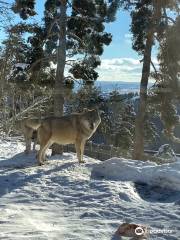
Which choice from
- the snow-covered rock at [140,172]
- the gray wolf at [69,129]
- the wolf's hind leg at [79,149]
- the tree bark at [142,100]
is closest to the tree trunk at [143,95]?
the tree bark at [142,100]

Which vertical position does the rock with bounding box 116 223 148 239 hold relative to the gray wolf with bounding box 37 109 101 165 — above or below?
below

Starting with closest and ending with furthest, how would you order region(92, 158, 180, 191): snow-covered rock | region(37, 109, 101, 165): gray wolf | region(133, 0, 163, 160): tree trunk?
region(92, 158, 180, 191): snow-covered rock, region(37, 109, 101, 165): gray wolf, region(133, 0, 163, 160): tree trunk

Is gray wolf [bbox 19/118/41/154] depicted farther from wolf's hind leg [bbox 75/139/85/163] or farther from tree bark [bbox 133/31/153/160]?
tree bark [bbox 133/31/153/160]

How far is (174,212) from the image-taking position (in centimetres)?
877

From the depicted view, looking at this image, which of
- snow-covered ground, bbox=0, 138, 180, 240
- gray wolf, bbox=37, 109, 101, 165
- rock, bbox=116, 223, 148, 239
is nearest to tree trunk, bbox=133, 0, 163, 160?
gray wolf, bbox=37, 109, 101, 165

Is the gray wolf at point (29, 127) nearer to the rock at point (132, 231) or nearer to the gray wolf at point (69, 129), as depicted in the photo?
the gray wolf at point (69, 129)

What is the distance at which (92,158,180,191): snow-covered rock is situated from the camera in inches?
427

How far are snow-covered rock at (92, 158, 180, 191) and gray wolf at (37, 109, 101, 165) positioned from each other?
1883 millimetres

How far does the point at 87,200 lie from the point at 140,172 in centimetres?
227

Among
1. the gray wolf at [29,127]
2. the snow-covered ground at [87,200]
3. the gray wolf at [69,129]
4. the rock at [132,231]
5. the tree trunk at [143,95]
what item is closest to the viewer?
the rock at [132,231]

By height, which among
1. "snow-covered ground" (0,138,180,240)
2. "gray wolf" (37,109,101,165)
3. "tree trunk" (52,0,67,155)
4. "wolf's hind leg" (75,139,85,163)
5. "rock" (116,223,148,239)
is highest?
"tree trunk" (52,0,67,155)

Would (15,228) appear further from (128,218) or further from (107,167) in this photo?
(107,167)

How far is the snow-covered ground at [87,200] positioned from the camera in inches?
308

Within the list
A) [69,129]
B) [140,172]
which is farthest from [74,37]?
[140,172]
